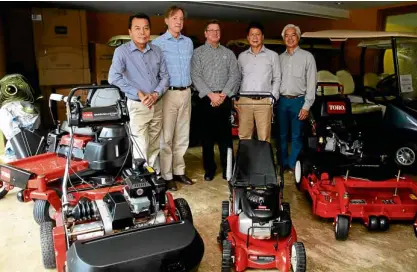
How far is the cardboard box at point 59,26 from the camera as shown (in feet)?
19.6

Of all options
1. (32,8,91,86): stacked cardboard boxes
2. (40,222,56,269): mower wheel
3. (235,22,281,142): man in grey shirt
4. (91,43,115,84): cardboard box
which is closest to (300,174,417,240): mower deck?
(235,22,281,142): man in grey shirt

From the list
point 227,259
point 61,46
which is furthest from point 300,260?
point 61,46

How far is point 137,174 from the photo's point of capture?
2473 millimetres

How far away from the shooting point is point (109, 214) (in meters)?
2.31

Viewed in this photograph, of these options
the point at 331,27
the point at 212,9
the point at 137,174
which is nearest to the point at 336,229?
the point at 137,174

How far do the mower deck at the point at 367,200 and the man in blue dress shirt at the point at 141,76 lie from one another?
1.62 m

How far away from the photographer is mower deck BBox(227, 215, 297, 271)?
7.61ft

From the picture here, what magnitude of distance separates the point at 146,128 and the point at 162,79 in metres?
0.50

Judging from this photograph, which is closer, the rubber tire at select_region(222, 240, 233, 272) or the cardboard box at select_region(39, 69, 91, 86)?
the rubber tire at select_region(222, 240, 233, 272)

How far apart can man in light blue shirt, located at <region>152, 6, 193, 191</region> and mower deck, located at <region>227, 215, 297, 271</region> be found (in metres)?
1.60

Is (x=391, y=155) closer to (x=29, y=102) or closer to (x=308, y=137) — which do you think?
(x=308, y=137)

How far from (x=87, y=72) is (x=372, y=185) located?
4987mm

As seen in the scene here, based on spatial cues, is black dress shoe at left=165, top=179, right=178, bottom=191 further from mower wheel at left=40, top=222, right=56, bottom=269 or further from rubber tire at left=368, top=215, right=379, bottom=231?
rubber tire at left=368, top=215, right=379, bottom=231

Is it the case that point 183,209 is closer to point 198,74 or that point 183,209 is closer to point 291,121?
point 198,74
